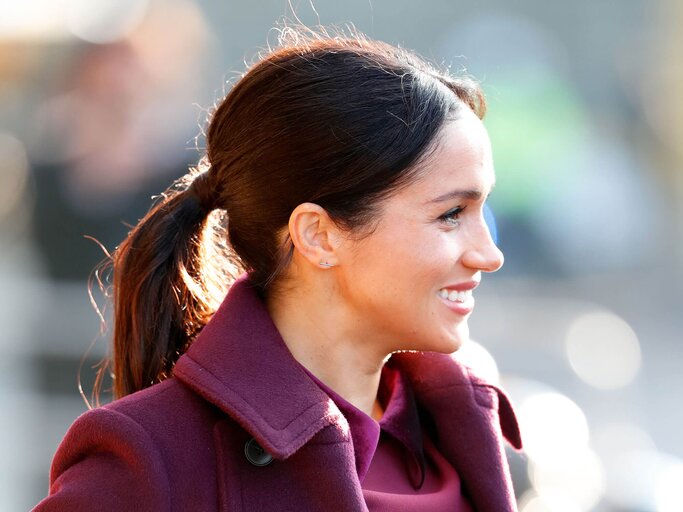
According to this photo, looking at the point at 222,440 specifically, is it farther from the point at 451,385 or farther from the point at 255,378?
the point at 451,385

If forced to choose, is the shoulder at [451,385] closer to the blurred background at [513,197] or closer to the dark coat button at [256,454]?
the dark coat button at [256,454]

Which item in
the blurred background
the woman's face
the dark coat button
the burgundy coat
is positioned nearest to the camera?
the burgundy coat

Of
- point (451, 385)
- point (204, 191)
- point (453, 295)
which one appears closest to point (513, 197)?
point (451, 385)

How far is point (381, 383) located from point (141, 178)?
11.6 feet

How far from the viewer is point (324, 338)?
2.61 m

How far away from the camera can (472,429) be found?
9.27ft

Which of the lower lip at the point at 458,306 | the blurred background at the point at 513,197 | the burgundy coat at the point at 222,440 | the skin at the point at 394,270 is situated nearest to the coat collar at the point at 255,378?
the burgundy coat at the point at 222,440

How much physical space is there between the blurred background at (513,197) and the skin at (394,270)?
850 mm

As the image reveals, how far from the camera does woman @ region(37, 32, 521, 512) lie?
91.7 inches

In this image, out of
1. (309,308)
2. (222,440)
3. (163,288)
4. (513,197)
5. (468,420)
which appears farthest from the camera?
(513,197)

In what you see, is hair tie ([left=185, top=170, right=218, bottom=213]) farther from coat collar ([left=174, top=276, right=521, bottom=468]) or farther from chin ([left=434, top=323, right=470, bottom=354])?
chin ([left=434, top=323, right=470, bottom=354])

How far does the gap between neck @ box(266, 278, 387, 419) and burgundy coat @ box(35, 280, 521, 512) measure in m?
0.08

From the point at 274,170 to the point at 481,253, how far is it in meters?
0.50

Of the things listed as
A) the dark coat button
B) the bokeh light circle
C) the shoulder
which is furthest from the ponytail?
the bokeh light circle
